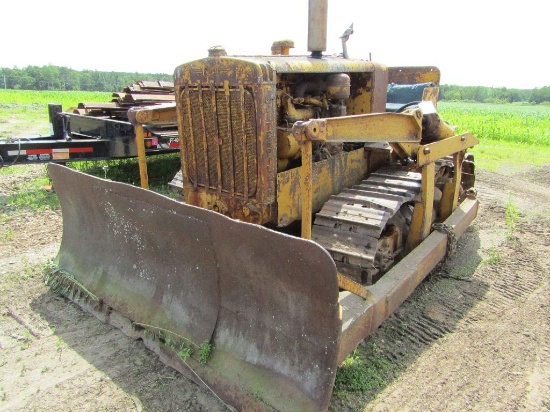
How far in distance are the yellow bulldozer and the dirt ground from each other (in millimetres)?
203

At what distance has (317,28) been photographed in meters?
3.98

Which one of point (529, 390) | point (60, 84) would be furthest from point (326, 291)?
point (60, 84)

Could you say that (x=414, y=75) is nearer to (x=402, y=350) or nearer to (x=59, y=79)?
(x=402, y=350)

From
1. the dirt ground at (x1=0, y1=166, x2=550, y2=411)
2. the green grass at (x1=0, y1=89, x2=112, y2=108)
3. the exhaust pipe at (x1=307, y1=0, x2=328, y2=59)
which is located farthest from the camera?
the green grass at (x1=0, y1=89, x2=112, y2=108)

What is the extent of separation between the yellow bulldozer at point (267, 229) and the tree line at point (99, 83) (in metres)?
45.9

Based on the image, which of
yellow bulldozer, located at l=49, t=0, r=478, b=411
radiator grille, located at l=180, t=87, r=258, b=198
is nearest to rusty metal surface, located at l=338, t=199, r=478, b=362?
yellow bulldozer, located at l=49, t=0, r=478, b=411

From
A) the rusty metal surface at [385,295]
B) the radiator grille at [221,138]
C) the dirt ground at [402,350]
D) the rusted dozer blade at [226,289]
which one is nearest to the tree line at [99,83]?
the dirt ground at [402,350]

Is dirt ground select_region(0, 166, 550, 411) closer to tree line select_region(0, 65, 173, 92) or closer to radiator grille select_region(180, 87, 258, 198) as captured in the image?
radiator grille select_region(180, 87, 258, 198)

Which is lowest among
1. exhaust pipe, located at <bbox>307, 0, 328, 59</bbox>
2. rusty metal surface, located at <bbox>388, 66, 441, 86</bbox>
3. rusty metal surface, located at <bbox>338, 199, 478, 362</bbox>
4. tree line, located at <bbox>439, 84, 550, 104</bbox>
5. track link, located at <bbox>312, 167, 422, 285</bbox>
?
tree line, located at <bbox>439, 84, 550, 104</bbox>

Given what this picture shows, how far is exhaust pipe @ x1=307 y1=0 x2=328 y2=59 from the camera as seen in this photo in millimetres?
3912

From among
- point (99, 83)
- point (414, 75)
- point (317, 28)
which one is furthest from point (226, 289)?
point (99, 83)

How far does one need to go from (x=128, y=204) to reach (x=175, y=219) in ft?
1.86

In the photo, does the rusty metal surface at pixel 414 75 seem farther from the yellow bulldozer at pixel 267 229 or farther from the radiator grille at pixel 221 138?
the radiator grille at pixel 221 138

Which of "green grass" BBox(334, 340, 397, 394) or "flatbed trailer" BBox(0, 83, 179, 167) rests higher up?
"flatbed trailer" BBox(0, 83, 179, 167)
